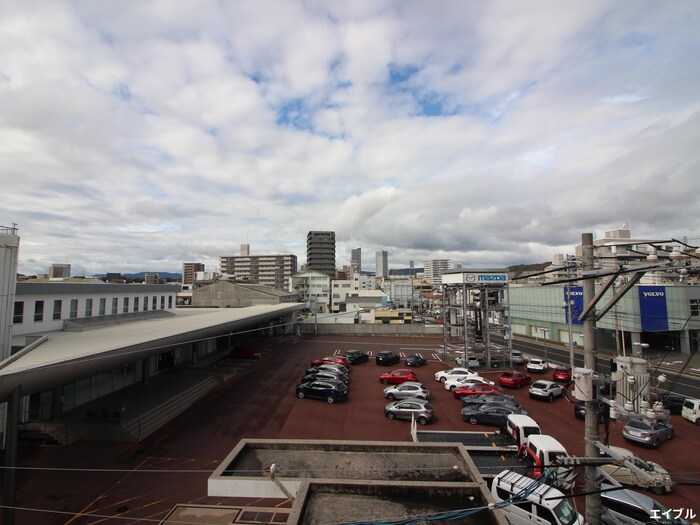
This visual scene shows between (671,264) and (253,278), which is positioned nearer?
(671,264)

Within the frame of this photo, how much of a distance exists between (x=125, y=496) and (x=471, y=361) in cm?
2756

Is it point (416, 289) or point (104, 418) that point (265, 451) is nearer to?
point (104, 418)

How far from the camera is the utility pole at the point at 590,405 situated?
7008mm

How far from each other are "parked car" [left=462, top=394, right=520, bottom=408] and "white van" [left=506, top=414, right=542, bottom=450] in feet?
11.8

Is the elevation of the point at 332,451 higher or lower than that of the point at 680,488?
higher


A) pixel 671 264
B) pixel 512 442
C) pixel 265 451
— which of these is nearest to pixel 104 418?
pixel 265 451

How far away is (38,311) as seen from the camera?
64.4 feet

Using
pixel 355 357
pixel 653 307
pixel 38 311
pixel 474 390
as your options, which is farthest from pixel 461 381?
pixel 653 307

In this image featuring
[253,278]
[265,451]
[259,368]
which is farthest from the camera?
[253,278]

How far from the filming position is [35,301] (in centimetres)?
1947

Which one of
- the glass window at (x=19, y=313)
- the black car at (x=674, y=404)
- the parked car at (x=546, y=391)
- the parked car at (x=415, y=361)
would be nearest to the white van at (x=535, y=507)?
the parked car at (x=546, y=391)

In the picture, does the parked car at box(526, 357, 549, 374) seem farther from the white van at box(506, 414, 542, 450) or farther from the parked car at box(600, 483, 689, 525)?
the parked car at box(600, 483, 689, 525)

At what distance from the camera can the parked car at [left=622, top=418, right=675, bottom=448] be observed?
16.2 m

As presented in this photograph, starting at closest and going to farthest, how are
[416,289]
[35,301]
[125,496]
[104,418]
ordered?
[125,496], [104,418], [35,301], [416,289]
